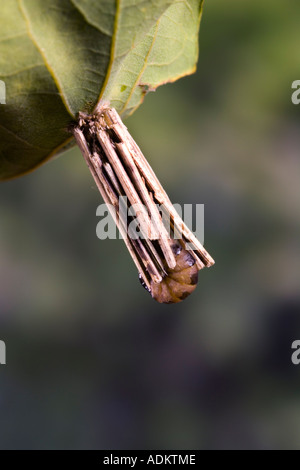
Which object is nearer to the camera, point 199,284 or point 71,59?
point 71,59

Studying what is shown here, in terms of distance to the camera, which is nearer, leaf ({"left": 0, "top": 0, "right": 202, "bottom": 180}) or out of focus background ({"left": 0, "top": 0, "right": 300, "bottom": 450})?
leaf ({"left": 0, "top": 0, "right": 202, "bottom": 180})

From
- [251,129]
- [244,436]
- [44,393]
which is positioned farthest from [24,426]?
[251,129]

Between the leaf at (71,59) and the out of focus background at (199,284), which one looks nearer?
the leaf at (71,59)
